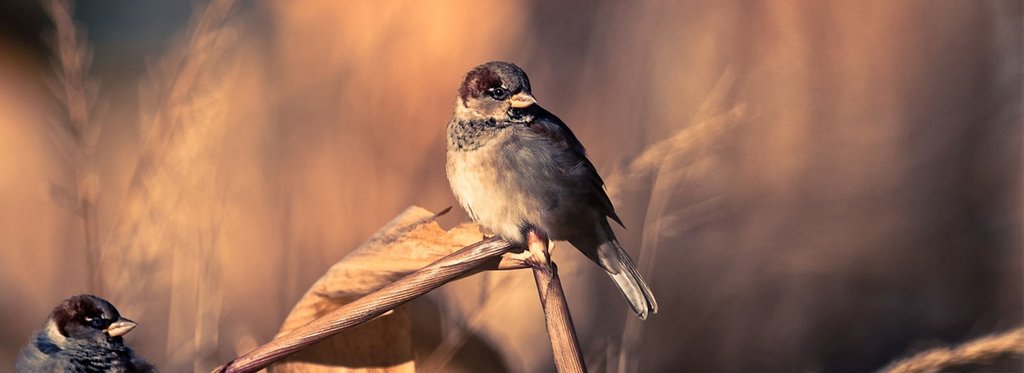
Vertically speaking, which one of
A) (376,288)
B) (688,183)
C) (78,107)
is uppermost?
(78,107)

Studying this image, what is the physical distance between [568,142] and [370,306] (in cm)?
92

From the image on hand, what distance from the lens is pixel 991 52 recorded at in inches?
147

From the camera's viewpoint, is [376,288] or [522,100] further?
[522,100]

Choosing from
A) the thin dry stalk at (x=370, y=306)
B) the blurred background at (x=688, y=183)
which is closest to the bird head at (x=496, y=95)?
the thin dry stalk at (x=370, y=306)

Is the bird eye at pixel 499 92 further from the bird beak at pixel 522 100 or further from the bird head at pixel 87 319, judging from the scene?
the bird head at pixel 87 319

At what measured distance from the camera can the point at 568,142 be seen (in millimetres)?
2148

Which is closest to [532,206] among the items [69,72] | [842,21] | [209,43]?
[209,43]

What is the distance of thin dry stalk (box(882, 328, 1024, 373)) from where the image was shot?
147 cm

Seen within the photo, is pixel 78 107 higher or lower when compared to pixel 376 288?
higher

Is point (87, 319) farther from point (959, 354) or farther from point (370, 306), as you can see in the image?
point (959, 354)

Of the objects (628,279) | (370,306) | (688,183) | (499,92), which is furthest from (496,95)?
(688,183)

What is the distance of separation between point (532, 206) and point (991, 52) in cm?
238

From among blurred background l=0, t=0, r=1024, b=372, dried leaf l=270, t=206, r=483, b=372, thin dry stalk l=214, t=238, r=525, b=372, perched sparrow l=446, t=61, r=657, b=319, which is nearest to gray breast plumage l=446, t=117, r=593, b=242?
perched sparrow l=446, t=61, r=657, b=319

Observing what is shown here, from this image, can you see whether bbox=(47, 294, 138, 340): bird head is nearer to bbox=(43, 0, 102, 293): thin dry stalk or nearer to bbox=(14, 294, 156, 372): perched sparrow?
bbox=(14, 294, 156, 372): perched sparrow
